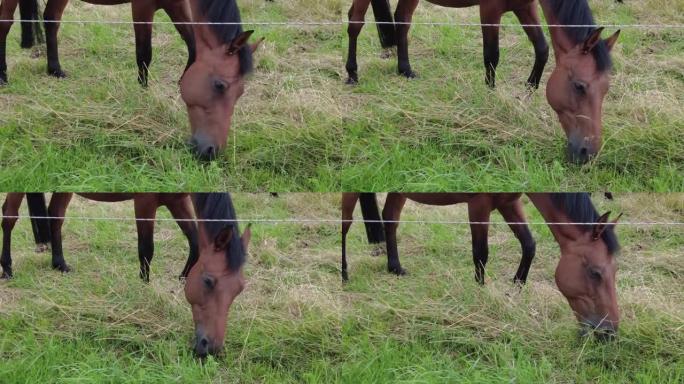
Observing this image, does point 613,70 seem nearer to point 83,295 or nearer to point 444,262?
point 444,262

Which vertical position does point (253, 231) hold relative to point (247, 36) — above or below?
below

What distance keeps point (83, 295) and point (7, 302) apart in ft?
1.34

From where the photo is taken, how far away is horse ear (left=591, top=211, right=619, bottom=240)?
13.8 ft

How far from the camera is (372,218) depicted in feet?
14.7

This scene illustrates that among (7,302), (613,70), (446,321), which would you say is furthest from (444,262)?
(7,302)

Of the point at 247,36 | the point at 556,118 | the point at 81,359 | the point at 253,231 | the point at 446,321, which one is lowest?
the point at 81,359

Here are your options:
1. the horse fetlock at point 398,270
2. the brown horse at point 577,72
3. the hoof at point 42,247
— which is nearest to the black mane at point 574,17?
the brown horse at point 577,72

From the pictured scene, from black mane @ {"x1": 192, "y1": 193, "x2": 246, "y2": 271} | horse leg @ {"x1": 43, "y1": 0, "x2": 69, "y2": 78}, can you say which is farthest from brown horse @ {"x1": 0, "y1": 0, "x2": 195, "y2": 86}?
black mane @ {"x1": 192, "y1": 193, "x2": 246, "y2": 271}

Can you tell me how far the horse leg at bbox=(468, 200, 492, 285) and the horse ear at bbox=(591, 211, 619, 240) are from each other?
525mm

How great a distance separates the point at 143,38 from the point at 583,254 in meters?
2.56

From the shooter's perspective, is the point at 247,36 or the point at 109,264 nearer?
the point at 247,36

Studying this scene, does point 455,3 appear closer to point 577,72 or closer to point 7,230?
point 577,72

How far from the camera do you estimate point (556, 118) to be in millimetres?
4414

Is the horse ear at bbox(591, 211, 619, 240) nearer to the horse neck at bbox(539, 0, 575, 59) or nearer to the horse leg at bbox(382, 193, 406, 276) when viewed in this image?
the horse neck at bbox(539, 0, 575, 59)
